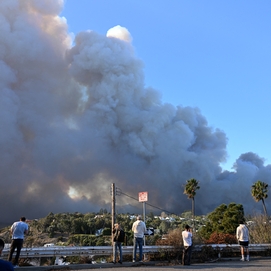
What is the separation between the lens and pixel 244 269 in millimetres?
10117

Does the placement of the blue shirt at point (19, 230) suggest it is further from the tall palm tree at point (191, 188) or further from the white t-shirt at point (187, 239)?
the tall palm tree at point (191, 188)

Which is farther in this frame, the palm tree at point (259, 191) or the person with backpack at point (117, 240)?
the palm tree at point (259, 191)

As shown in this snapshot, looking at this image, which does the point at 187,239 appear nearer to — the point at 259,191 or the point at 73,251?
the point at 73,251

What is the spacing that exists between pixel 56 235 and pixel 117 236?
58.8m

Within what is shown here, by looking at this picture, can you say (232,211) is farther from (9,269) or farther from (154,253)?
(9,269)

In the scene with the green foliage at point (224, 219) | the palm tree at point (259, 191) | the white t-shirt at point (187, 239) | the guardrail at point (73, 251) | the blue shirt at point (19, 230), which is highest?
the palm tree at point (259, 191)

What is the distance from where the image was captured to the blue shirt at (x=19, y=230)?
32.5 feet

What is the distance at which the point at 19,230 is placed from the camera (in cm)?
1002

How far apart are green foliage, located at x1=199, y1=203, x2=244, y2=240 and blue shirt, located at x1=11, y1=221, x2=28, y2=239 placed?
3683cm

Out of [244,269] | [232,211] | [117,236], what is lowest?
[244,269]

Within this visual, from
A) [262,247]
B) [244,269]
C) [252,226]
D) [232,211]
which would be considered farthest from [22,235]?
[232,211]

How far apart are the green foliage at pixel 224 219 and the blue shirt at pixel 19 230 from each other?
121 feet

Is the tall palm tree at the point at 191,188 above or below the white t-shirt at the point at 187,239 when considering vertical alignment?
above

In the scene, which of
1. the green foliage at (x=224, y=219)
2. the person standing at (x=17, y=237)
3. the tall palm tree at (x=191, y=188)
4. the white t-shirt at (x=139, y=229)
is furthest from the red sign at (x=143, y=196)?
the tall palm tree at (x=191, y=188)
